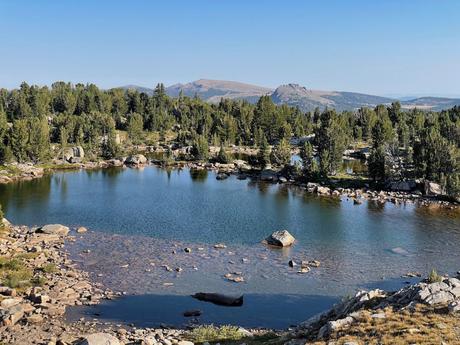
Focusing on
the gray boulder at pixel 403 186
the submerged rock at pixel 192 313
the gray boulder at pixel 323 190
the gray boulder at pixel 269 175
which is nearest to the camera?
the submerged rock at pixel 192 313

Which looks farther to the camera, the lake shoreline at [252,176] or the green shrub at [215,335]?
the lake shoreline at [252,176]

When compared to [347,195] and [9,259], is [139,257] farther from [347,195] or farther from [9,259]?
[347,195]

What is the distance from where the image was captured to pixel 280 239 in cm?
7138

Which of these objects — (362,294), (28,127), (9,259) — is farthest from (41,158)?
(362,294)

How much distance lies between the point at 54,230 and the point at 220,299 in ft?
118

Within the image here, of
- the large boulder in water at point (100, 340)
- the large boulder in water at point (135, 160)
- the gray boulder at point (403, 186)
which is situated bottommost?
the large boulder in water at point (100, 340)

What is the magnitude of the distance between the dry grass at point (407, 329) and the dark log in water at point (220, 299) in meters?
19.9

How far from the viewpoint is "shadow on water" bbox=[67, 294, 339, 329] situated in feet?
153

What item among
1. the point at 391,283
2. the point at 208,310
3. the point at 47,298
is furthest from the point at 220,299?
the point at 391,283

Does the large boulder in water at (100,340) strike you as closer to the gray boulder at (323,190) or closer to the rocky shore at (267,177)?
the rocky shore at (267,177)

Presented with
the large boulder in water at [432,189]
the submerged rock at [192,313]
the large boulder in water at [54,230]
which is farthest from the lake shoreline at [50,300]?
the large boulder in water at [432,189]

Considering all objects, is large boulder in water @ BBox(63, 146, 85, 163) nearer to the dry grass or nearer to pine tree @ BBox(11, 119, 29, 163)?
pine tree @ BBox(11, 119, 29, 163)

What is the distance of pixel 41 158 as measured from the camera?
145 meters

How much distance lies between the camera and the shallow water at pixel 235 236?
56.8 meters
